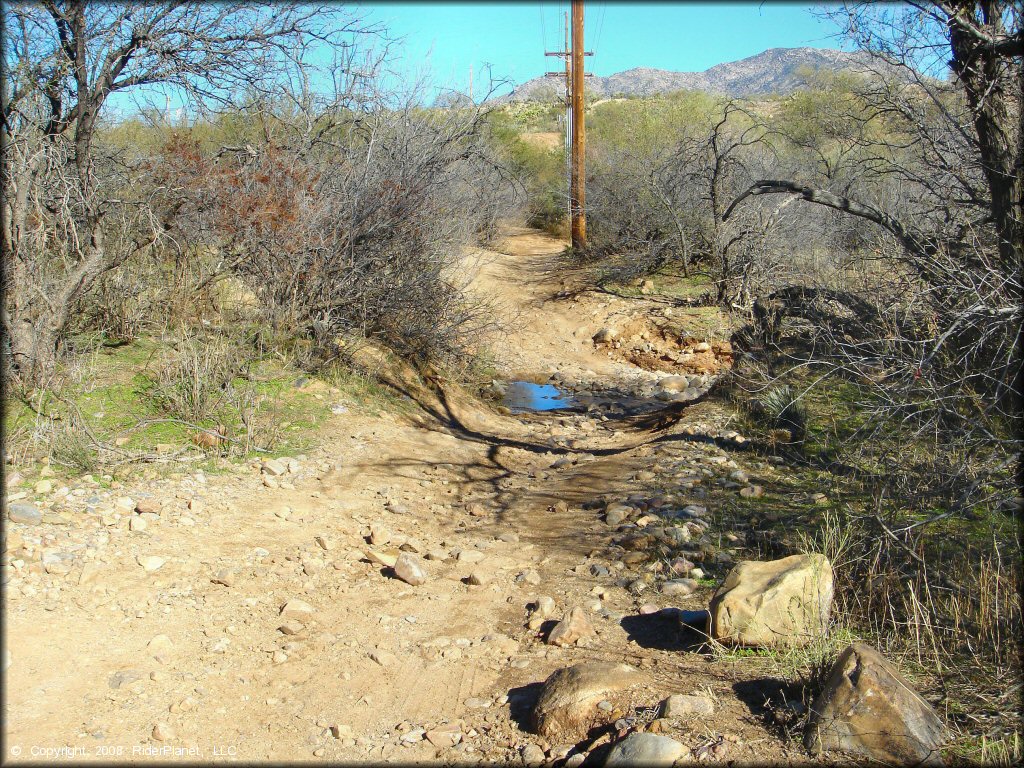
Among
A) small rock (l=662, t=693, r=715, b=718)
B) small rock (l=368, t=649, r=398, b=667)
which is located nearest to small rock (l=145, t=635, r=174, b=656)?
small rock (l=368, t=649, r=398, b=667)

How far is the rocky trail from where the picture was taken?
3.30m

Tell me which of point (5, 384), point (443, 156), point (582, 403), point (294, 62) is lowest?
point (582, 403)

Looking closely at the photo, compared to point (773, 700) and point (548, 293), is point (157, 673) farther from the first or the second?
point (548, 293)

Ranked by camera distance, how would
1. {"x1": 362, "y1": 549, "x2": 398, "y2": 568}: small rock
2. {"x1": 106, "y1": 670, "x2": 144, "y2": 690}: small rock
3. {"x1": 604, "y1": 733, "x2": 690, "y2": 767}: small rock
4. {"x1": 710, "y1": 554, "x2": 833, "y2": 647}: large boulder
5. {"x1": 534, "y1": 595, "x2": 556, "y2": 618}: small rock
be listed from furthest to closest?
{"x1": 362, "y1": 549, "x2": 398, "y2": 568}: small rock < {"x1": 534, "y1": 595, "x2": 556, "y2": 618}: small rock < {"x1": 710, "y1": 554, "x2": 833, "y2": 647}: large boulder < {"x1": 106, "y1": 670, "x2": 144, "y2": 690}: small rock < {"x1": 604, "y1": 733, "x2": 690, "y2": 767}: small rock

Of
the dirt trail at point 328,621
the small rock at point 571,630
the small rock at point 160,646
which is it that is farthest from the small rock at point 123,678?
the small rock at point 571,630

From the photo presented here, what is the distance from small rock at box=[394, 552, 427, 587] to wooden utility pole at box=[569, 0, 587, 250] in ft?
48.3

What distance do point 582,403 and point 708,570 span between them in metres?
6.11

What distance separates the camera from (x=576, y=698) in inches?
132

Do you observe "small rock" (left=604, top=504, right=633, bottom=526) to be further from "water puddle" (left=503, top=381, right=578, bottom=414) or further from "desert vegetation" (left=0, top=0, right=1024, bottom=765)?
"water puddle" (left=503, top=381, right=578, bottom=414)

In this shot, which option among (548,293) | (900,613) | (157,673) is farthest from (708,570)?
(548,293)

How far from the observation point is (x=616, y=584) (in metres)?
4.97

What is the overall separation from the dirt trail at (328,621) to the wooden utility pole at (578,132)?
41.2ft

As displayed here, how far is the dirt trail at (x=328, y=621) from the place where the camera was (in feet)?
10.9

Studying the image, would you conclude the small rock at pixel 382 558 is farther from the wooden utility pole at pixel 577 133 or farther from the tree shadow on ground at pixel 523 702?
the wooden utility pole at pixel 577 133
